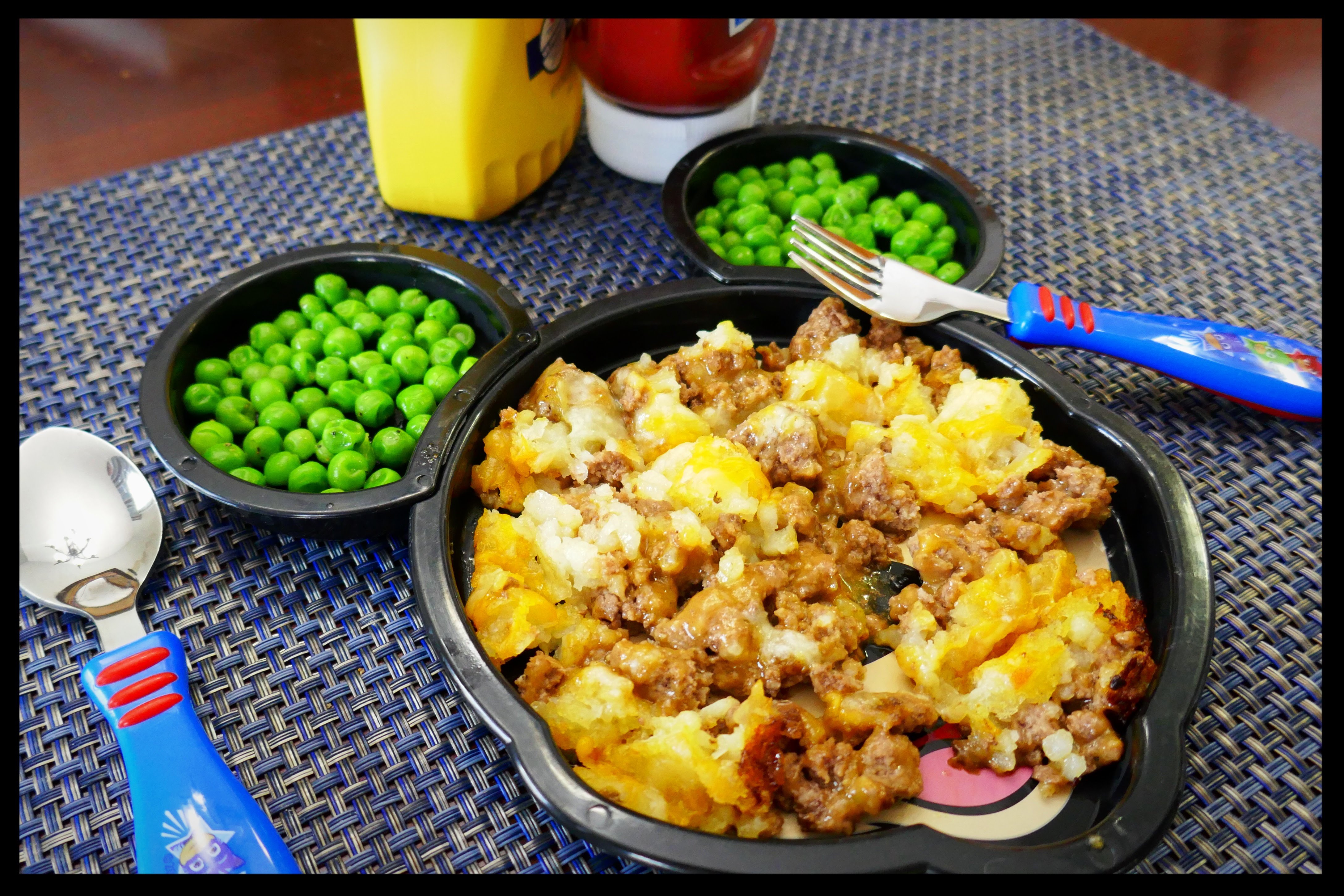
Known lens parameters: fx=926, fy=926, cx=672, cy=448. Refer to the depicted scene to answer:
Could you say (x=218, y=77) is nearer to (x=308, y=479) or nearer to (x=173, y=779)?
(x=308, y=479)

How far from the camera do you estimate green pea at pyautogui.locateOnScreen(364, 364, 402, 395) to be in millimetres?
2096

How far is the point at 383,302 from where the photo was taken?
90.0 inches

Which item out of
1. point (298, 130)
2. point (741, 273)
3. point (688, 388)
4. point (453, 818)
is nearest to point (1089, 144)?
point (741, 273)

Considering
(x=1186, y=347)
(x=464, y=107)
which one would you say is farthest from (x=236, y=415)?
(x=1186, y=347)

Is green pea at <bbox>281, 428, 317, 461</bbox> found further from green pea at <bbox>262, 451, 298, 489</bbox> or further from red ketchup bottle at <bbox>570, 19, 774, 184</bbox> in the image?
red ketchup bottle at <bbox>570, 19, 774, 184</bbox>

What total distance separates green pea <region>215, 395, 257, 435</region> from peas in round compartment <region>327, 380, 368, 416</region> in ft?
0.55

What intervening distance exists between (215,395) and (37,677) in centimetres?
66

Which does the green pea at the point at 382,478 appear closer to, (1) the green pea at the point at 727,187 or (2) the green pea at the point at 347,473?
(2) the green pea at the point at 347,473

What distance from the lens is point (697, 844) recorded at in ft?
4.38

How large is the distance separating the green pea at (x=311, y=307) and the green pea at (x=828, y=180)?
4.61 feet

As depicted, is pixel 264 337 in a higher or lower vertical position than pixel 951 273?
lower

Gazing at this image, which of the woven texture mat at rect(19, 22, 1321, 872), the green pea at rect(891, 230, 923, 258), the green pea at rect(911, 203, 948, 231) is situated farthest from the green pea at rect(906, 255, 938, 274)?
the woven texture mat at rect(19, 22, 1321, 872)

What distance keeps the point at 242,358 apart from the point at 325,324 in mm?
201
